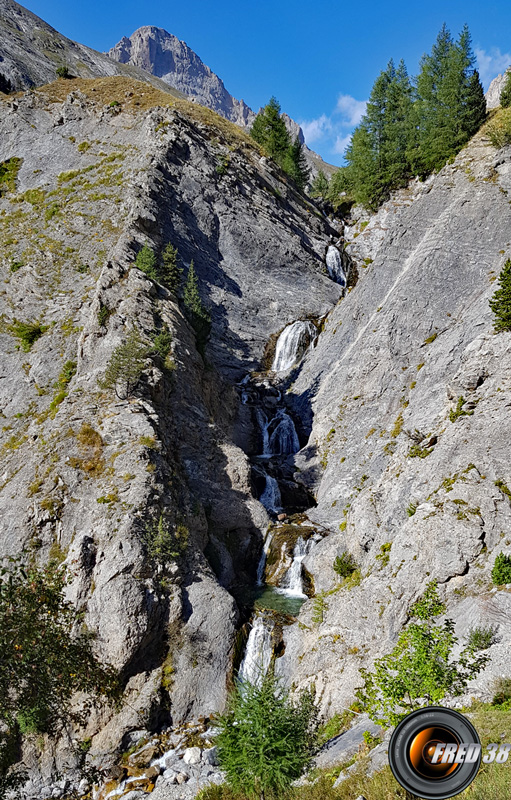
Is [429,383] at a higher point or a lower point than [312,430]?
higher

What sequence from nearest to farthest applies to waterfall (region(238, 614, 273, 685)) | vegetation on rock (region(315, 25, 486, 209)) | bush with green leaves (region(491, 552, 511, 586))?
bush with green leaves (region(491, 552, 511, 586)) → waterfall (region(238, 614, 273, 685)) → vegetation on rock (region(315, 25, 486, 209))

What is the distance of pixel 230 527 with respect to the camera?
1116 inches

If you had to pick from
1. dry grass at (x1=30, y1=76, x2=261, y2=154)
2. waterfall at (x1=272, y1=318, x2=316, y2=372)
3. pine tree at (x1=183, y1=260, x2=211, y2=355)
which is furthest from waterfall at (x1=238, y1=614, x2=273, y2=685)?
dry grass at (x1=30, y1=76, x2=261, y2=154)

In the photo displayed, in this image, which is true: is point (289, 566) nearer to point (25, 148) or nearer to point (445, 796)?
point (445, 796)

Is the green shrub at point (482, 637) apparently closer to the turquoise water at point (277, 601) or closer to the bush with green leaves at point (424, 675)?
the bush with green leaves at point (424, 675)

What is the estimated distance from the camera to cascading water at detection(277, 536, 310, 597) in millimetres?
25453

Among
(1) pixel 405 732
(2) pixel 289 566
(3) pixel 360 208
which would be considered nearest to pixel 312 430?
(2) pixel 289 566

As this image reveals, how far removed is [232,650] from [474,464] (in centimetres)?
1418

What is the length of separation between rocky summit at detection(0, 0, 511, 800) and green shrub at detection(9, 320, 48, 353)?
0.70ft

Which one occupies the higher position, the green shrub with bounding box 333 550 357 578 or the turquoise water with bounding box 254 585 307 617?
the green shrub with bounding box 333 550 357 578

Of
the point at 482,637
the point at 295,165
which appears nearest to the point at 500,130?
the point at 295,165

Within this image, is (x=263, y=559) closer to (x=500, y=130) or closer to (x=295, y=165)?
(x=500, y=130)

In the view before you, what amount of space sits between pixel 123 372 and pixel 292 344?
25001 mm

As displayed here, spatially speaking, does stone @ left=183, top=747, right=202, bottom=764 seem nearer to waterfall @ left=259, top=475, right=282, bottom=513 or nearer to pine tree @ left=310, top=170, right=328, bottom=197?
waterfall @ left=259, top=475, right=282, bottom=513
